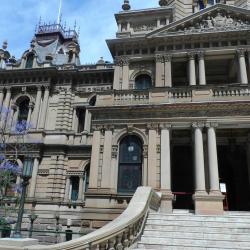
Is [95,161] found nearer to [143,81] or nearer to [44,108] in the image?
[143,81]

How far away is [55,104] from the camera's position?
2725 centimetres

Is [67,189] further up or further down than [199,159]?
further down

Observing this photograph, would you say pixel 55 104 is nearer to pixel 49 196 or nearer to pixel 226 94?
pixel 49 196

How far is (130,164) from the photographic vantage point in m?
17.8

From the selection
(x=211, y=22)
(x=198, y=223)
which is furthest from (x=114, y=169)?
(x=211, y=22)

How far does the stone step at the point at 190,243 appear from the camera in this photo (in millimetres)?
9828

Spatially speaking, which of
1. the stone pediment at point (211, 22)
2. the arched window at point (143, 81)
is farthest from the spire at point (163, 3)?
the arched window at point (143, 81)

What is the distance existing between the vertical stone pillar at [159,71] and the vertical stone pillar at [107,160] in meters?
5.81

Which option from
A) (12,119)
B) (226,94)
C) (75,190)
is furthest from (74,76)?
(226,94)

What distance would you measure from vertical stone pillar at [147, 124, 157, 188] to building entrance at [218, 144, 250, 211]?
20.9ft

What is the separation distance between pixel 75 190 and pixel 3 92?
11.3 metres

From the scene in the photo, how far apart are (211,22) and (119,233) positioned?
1886cm

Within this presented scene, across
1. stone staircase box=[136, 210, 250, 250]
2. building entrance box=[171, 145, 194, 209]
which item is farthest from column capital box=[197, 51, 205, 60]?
stone staircase box=[136, 210, 250, 250]

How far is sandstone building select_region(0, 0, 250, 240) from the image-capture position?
16.8 metres
